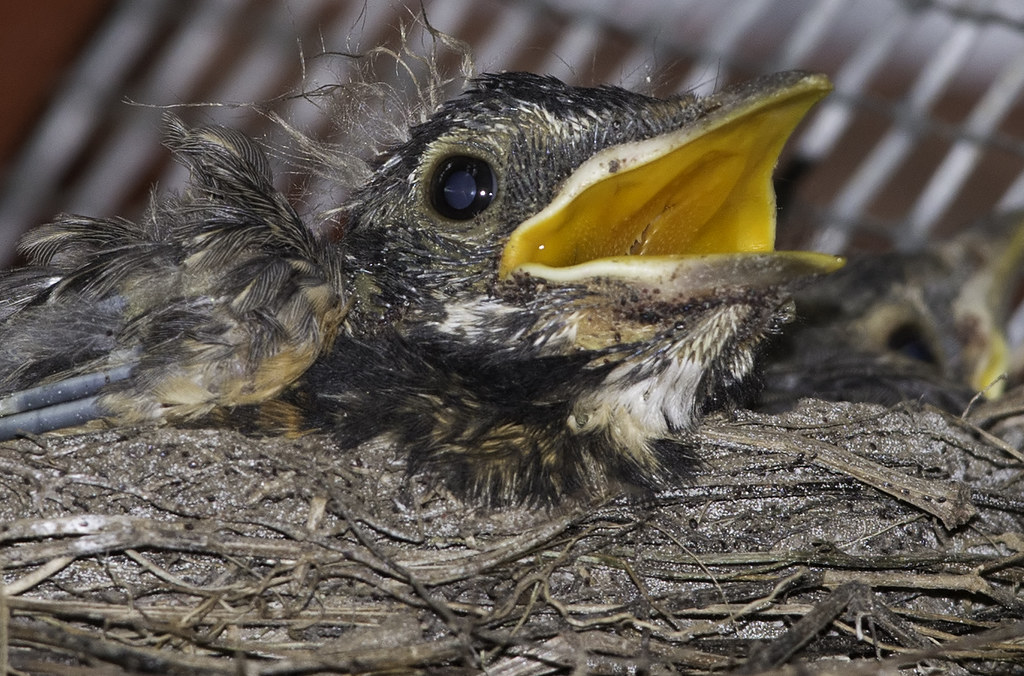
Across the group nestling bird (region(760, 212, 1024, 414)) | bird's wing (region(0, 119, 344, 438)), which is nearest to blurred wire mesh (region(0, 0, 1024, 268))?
nestling bird (region(760, 212, 1024, 414))

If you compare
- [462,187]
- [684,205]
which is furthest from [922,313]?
[462,187]

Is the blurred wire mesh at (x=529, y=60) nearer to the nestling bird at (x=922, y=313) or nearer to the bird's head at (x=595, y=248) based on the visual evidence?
the nestling bird at (x=922, y=313)

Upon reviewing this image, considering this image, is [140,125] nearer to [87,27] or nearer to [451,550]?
[87,27]

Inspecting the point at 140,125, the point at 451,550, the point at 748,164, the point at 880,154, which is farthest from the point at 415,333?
the point at 880,154

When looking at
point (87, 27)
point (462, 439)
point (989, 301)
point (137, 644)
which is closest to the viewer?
point (137, 644)

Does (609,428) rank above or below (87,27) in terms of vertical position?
below

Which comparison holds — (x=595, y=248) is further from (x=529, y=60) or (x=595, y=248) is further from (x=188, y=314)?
(x=529, y=60)

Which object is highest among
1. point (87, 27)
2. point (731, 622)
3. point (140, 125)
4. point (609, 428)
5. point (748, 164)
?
point (87, 27)
